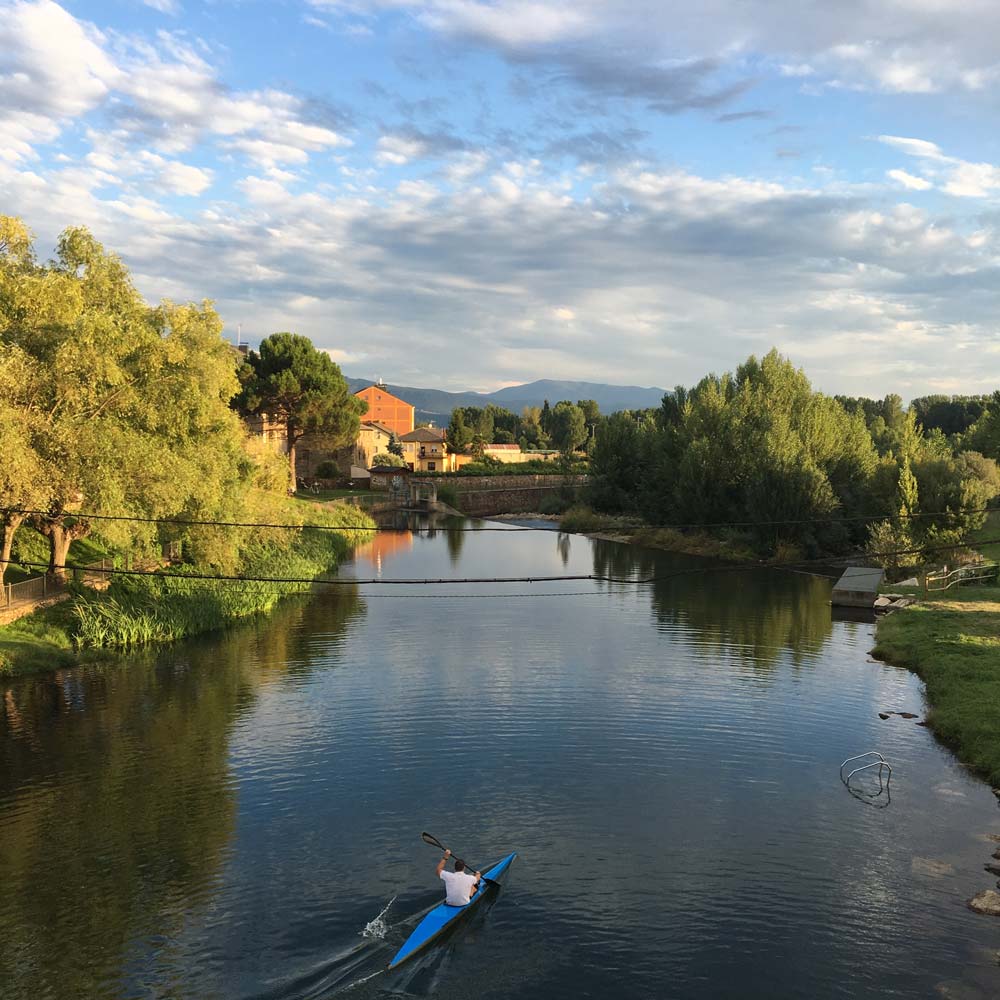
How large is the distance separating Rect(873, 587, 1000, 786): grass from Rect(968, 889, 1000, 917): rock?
22.5 ft

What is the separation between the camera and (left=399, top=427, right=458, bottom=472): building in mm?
136000

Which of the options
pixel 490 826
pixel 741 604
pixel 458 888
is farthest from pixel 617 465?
pixel 458 888

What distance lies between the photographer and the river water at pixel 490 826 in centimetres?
1462

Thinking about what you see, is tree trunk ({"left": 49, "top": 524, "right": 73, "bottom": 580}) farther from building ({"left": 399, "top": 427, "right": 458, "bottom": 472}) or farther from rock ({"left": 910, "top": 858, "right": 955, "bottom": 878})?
building ({"left": 399, "top": 427, "right": 458, "bottom": 472})

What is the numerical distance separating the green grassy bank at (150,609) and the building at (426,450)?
82.8m

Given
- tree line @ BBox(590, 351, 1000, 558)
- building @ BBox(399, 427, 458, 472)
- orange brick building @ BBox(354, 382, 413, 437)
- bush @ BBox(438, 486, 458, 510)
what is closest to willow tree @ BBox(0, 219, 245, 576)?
tree line @ BBox(590, 351, 1000, 558)

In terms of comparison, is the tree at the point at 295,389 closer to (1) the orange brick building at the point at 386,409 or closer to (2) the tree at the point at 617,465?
(2) the tree at the point at 617,465

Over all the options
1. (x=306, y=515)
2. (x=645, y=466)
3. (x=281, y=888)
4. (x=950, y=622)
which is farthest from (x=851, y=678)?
(x=645, y=466)

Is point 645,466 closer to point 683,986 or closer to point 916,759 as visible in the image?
point 916,759

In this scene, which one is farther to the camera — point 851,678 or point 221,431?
point 221,431

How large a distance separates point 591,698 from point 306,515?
45255 millimetres

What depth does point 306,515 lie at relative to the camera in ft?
231

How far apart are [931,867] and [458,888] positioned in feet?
33.7

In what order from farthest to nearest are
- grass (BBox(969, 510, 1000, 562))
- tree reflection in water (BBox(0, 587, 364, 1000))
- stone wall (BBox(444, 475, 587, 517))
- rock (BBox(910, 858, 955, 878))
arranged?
stone wall (BBox(444, 475, 587, 517)) < grass (BBox(969, 510, 1000, 562)) < rock (BBox(910, 858, 955, 878)) < tree reflection in water (BBox(0, 587, 364, 1000))
